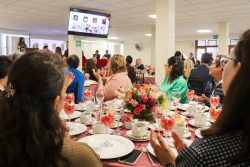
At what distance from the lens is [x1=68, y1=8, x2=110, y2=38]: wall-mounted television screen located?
6271mm

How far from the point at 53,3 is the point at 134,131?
17.4 feet

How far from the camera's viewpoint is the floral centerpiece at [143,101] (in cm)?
197

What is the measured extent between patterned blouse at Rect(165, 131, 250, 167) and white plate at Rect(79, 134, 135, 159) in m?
0.67

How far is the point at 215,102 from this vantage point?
239 cm

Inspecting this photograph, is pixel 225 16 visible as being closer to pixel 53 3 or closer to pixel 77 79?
pixel 53 3

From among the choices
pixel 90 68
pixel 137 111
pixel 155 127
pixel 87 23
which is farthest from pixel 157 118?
pixel 87 23

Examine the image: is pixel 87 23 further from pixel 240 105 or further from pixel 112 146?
pixel 240 105

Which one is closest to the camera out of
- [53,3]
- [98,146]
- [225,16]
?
[98,146]

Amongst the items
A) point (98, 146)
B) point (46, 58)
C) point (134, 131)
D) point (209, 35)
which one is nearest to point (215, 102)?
point (134, 131)

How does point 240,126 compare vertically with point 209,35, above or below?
below

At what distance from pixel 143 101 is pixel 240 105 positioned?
4.04 ft

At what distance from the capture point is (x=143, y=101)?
1975 mm

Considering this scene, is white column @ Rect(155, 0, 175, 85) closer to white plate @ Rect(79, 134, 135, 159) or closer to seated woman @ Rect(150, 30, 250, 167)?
white plate @ Rect(79, 134, 135, 159)

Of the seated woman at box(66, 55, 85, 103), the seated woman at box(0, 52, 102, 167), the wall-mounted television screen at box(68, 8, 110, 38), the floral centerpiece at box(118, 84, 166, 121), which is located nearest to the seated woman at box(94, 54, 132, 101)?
the seated woman at box(66, 55, 85, 103)
